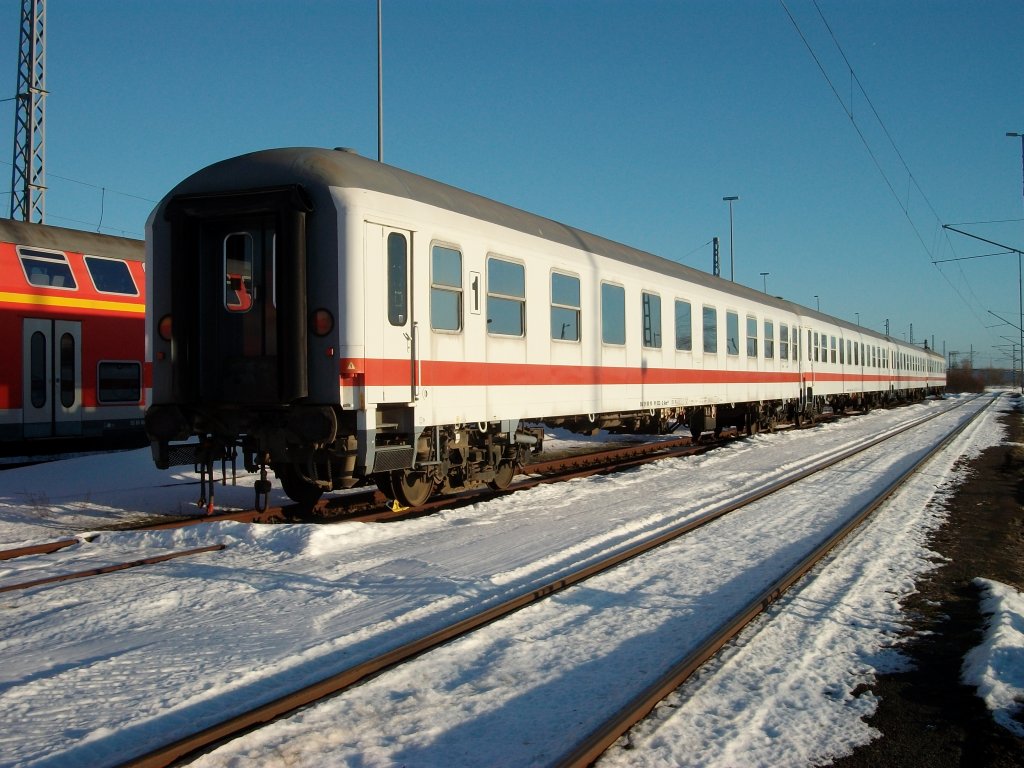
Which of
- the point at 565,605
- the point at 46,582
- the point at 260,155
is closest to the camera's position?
the point at 565,605

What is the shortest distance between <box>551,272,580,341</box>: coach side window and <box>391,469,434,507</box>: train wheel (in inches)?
110

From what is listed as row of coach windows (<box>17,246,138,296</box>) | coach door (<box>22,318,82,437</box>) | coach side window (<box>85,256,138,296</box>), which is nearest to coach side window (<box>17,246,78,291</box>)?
row of coach windows (<box>17,246,138,296</box>)

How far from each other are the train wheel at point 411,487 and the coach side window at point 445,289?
63.8 inches

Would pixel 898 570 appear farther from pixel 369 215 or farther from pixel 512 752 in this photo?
pixel 369 215

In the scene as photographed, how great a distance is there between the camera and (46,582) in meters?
6.14

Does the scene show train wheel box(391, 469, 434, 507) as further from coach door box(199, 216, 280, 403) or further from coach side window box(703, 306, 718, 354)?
coach side window box(703, 306, 718, 354)

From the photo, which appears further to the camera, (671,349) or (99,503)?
(671,349)

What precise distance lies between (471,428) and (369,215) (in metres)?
2.91

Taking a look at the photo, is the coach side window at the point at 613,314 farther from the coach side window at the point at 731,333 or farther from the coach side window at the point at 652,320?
the coach side window at the point at 731,333

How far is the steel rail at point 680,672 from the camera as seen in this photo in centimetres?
341

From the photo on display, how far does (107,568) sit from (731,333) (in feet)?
46.1

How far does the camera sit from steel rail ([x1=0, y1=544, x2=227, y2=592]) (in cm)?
602

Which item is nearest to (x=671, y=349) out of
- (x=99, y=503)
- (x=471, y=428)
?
(x=471, y=428)

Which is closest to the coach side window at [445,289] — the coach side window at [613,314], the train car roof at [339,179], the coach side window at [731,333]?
the train car roof at [339,179]
